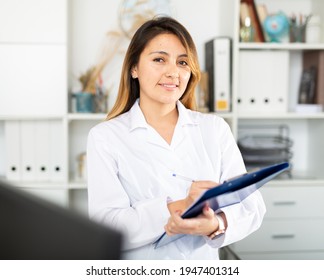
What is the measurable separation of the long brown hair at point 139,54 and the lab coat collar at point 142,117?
0.05 meters

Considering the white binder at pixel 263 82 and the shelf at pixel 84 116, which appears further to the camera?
the white binder at pixel 263 82

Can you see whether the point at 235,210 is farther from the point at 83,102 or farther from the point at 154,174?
the point at 83,102

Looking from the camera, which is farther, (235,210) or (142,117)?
(142,117)

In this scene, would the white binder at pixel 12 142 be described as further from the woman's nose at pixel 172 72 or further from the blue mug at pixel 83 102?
the woman's nose at pixel 172 72

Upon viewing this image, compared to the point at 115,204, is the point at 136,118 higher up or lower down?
higher up

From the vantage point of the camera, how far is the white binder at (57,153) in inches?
113

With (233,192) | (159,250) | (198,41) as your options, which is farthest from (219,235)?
(198,41)

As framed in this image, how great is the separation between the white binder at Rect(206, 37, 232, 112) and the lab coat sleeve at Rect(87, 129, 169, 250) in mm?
1507

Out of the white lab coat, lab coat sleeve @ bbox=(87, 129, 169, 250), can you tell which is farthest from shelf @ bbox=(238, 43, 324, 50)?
lab coat sleeve @ bbox=(87, 129, 169, 250)

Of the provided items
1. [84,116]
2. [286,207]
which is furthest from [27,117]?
[286,207]

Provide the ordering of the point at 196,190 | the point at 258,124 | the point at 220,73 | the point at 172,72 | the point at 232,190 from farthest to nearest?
the point at 258,124 → the point at 220,73 → the point at 172,72 → the point at 196,190 → the point at 232,190

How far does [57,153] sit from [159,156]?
145 centimetres

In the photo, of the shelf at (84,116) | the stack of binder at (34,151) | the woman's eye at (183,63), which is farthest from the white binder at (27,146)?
the woman's eye at (183,63)

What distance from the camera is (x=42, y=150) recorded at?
9.37 ft
